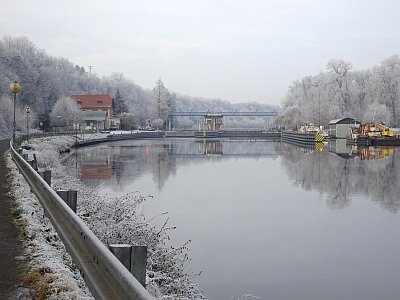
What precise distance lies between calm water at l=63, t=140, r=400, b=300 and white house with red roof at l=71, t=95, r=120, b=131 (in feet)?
272

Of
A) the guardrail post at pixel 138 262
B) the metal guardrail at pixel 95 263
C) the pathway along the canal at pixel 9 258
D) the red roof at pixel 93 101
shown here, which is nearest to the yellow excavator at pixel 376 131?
the red roof at pixel 93 101

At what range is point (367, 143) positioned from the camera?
2869 inches

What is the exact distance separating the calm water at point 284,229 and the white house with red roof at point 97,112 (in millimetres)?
82768

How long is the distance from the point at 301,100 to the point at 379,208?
373 feet

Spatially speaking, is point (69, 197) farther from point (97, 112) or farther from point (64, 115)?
point (97, 112)

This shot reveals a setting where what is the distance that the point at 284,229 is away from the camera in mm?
14625

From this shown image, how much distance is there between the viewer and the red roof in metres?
119

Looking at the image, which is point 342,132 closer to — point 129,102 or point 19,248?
point 19,248

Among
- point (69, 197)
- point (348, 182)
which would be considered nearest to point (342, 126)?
point (348, 182)

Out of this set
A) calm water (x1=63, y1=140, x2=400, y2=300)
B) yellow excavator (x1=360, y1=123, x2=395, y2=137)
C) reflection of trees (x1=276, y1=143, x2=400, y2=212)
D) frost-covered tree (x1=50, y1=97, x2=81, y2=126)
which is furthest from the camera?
frost-covered tree (x1=50, y1=97, x2=81, y2=126)

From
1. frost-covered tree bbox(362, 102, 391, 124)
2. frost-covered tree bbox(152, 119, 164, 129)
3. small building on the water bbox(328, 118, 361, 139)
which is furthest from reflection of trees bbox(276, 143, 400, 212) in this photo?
frost-covered tree bbox(152, 119, 164, 129)

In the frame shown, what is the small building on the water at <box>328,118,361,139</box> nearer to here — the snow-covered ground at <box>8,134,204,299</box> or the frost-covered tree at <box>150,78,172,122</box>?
the frost-covered tree at <box>150,78,172,122</box>

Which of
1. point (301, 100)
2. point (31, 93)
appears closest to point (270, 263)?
point (31, 93)

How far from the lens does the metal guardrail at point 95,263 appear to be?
12.1 ft
